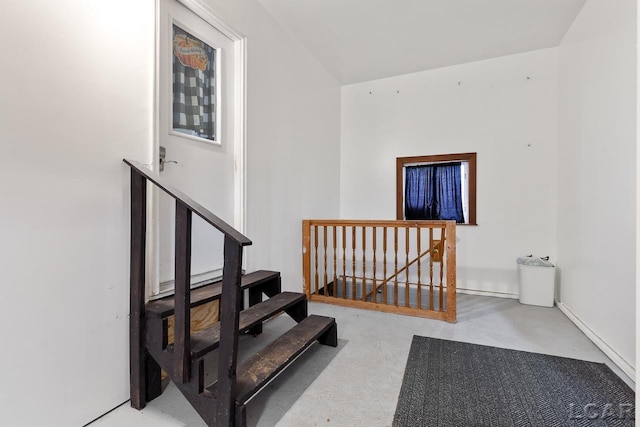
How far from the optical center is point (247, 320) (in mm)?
1827

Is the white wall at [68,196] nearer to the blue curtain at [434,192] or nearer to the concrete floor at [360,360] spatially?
the concrete floor at [360,360]

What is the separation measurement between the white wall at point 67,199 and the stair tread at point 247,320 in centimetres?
44

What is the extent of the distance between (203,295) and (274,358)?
0.58 metres

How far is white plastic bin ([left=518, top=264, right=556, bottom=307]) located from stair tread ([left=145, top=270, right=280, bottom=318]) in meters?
2.87

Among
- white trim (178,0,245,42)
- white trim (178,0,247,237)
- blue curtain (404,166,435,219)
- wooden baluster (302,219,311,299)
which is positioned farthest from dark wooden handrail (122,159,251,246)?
blue curtain (404,166,435,219)

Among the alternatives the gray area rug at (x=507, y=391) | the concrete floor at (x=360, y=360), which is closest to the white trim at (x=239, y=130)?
the concrete floor at (x=360, y=360)

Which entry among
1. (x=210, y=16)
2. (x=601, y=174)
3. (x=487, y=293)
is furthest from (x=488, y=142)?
(x=210, y=16)

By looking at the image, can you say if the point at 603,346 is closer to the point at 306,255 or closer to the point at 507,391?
the point at 507,391

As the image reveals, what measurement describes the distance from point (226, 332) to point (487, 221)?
11.9 feet

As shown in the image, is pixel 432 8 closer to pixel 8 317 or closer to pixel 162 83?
pixel 162 83

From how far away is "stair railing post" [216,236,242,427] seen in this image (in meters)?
1.22

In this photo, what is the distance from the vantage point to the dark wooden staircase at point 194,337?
125 cm

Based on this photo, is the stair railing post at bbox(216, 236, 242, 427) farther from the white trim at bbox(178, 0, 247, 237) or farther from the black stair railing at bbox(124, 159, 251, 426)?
the white trim at bbox(178, 0, 247, 237)

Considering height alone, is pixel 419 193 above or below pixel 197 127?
below
